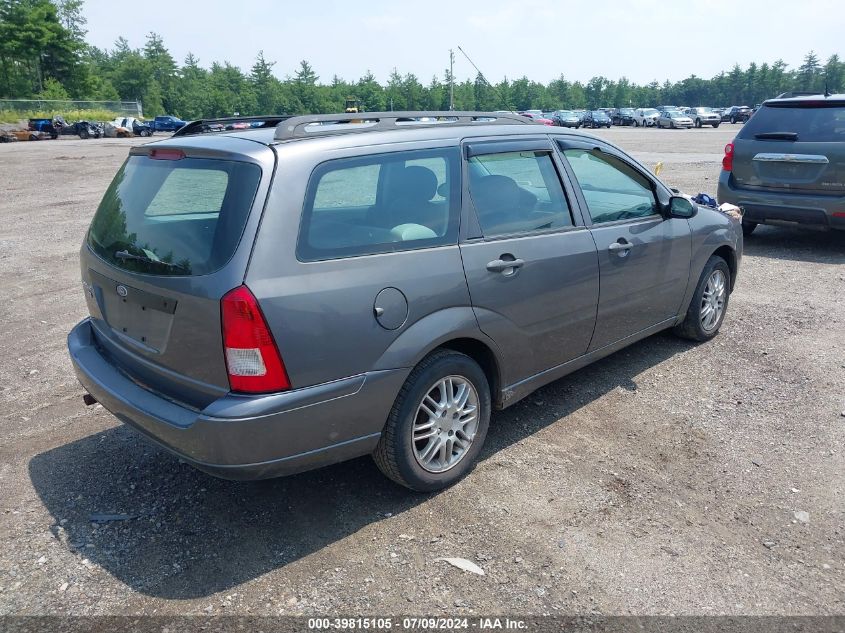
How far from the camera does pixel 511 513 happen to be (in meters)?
3.45

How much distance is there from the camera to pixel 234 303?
2803mm

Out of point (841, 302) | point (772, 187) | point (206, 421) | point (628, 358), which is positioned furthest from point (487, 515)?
point (772, 187)

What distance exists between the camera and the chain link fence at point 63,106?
59562 mm

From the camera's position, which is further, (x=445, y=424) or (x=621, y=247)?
(x=621, y=247)

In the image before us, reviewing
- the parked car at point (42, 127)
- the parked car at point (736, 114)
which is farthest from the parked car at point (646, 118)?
the parked car at point (42, 127)

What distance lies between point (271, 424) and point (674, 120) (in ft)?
186

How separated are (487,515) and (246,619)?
127cm

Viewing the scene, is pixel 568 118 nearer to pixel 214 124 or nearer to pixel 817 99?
pixel 817 99

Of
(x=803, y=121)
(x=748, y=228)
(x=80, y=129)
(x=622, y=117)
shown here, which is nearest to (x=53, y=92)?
(x=80, y=129)

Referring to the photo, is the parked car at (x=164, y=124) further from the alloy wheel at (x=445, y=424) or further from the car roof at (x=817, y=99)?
the alloy wheel at (x=445, y=424)

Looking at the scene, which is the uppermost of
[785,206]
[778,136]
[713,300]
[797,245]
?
[778,136]

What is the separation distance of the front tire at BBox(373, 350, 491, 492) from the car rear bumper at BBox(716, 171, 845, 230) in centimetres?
661

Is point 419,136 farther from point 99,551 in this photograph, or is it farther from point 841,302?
point 841,302

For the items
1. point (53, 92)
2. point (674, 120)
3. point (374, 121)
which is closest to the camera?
point (374, 121)
